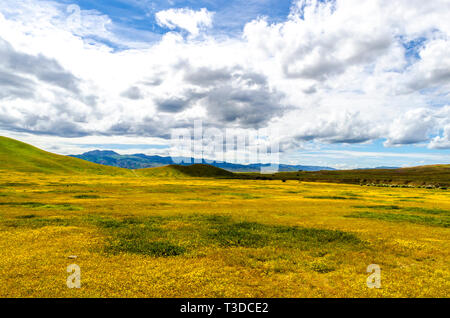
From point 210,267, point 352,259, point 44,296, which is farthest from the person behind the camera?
point 352,259

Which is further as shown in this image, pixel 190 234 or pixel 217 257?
pixel 190 234

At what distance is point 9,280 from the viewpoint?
12.8 meters

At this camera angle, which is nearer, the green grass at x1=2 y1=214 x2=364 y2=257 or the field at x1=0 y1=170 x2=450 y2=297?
the field at x1=0 y1=170 x2=450 y2=297

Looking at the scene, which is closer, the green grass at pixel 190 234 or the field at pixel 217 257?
Result: the field at pixel 217 257

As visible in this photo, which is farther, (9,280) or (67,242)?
(67,242)

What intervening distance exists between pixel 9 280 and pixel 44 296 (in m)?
3.06

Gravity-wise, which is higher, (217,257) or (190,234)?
(217,257)

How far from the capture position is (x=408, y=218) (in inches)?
1348
